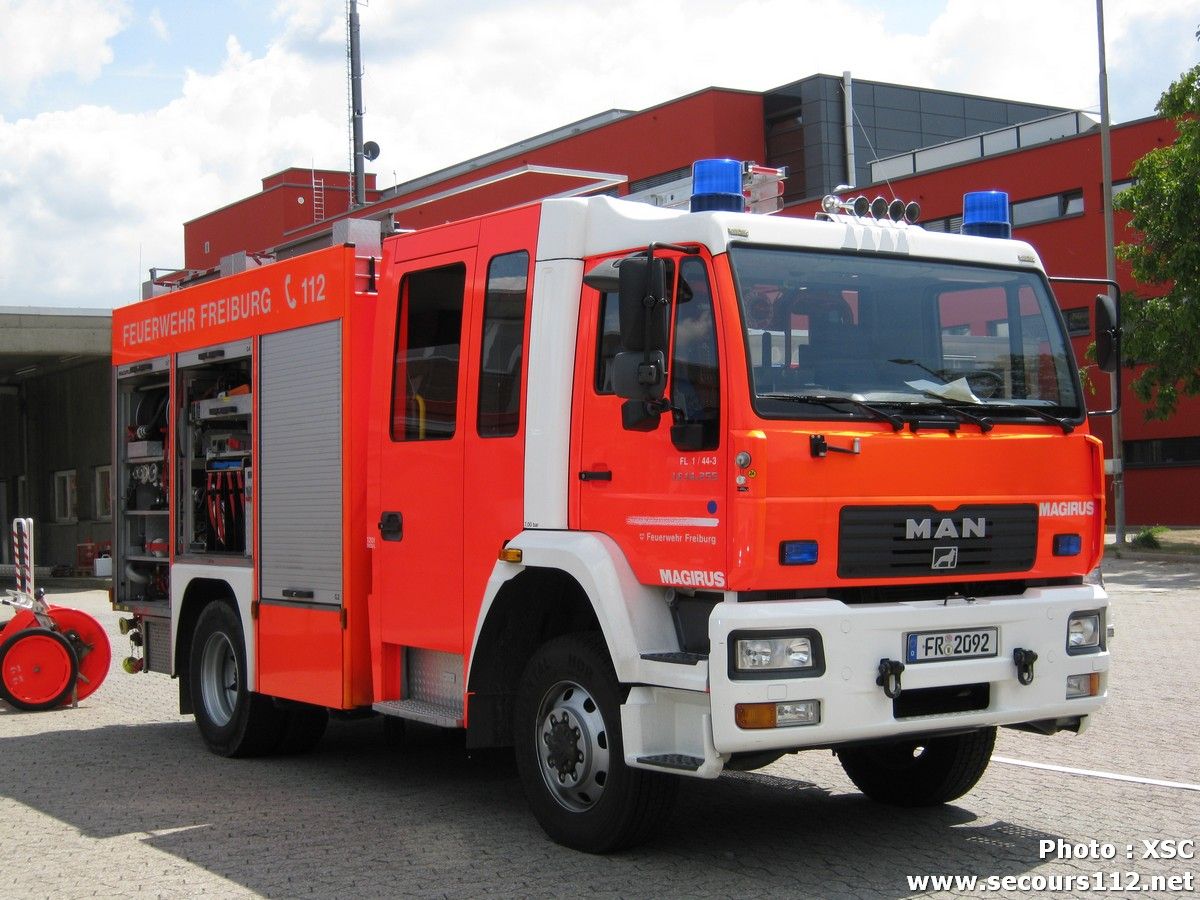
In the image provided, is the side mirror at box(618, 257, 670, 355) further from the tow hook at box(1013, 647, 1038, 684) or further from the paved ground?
the paved ground

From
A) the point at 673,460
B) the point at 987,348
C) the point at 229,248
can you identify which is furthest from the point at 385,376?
the point at 229,248

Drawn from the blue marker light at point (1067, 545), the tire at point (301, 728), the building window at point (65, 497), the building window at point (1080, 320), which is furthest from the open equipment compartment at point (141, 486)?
the building window at point (65, 497)

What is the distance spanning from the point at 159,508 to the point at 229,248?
5840 cm

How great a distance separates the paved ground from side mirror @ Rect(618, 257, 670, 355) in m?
2.23

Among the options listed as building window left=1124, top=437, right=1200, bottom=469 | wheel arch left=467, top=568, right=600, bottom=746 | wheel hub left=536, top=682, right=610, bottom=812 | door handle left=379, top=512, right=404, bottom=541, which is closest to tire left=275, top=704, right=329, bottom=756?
door handle left=379, top=512, right=404, bottom=541

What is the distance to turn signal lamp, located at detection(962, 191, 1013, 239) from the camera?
7473mm

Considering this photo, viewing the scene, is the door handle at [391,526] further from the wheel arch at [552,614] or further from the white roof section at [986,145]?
the white roof section at [986,145]

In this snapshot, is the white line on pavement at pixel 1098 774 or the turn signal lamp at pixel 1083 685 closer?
the turn signal lamp at pixel 1083 685

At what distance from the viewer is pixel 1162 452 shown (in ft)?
123

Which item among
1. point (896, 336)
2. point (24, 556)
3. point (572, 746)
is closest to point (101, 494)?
point (24, 556)

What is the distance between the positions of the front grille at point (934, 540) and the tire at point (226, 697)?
4647 millimetres

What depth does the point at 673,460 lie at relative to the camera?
626 centimetres

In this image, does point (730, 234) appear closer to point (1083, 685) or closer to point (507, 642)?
point (507, 642)

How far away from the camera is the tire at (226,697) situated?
9.42m
